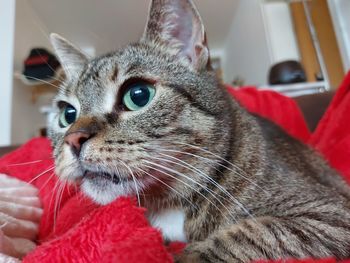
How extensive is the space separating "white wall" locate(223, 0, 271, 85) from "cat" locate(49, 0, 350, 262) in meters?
3.06

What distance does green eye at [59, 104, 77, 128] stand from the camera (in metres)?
1.04

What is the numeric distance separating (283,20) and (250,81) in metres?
0.96

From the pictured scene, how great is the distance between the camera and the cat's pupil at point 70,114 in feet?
3.42

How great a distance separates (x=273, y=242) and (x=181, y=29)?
67 cm

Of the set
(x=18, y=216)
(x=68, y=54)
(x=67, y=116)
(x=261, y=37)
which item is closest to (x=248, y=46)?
(x=261, y=37)

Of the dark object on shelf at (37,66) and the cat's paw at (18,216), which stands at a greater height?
the dark object on shelf at (37,66)

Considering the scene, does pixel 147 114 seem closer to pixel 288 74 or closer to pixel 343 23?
pixel 288 74

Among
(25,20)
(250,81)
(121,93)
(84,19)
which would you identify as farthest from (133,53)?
(250,81)

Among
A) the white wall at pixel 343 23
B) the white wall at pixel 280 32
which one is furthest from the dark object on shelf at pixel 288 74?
the white wall at pixel 280 32

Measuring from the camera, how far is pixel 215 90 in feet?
3.25

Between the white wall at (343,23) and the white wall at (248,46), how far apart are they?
3.04 ft

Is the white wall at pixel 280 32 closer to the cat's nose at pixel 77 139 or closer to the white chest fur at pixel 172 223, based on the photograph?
the white chest fur at pixel 172 223

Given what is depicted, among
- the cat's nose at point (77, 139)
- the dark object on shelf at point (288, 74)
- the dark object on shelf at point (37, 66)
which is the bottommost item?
the cat's nose at point (77, 139)

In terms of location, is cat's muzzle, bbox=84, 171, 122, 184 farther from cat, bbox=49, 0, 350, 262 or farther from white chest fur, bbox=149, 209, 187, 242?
white chest fur, bbox=149, 209, 187, 242
